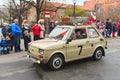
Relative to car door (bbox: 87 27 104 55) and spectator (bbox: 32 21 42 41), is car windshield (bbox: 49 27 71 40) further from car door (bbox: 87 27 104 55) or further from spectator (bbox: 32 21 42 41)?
spectator (bbox: 32 21 42 41)

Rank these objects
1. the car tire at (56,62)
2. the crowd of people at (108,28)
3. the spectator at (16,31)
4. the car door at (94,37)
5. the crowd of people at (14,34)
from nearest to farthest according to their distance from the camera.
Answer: the car tire at (56,62) < the car door at (94,37) < the spectator at (16,31) < the crowd of people at (14,34) < the crowd of people at (108,28)

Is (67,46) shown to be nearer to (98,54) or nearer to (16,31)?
(98,54)

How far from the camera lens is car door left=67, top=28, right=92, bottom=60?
355 inches

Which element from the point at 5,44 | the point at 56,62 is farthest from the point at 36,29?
the point at 56,62

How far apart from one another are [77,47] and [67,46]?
20.9 inches

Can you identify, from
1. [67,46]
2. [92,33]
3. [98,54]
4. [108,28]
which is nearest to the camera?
[67,46]

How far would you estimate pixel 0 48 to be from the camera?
12.5m

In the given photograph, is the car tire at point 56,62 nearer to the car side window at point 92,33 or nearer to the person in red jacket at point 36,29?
the car side window at point 92,33

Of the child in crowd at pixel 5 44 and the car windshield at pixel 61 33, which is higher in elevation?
the car windshield at pixel 61 33

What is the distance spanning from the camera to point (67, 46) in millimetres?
8898

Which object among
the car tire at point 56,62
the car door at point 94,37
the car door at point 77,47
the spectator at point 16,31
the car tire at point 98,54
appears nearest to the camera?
the car tire at point 56,62

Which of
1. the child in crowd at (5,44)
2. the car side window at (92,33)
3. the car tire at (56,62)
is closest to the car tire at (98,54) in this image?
the car side window at (92,33)

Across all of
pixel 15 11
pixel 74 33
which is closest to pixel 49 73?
pixel 74 33

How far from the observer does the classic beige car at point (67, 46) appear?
8.49m
